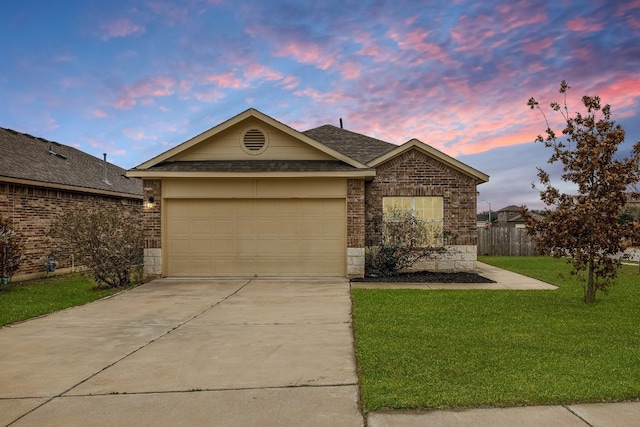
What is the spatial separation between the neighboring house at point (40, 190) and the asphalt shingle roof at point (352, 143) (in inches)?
348

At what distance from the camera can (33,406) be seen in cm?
420

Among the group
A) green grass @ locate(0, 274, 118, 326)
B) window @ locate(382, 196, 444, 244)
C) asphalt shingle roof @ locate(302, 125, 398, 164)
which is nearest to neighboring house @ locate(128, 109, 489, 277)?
window @ locate(382, 196, 444, 244)

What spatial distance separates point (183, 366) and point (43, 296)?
750 cm

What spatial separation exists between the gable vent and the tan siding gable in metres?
0.10

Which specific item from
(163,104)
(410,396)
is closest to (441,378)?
(410,396)

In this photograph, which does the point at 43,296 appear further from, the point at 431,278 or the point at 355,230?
the point at 431,278

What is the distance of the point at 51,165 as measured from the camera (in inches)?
659

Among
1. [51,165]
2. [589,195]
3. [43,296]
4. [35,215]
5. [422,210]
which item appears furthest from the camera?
[51,165]

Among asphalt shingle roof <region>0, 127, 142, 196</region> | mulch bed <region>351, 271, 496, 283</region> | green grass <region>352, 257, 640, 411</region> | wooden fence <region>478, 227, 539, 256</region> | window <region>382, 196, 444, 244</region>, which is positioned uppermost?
asphalt shingle roof <region>0, 127, 142, 196</region>

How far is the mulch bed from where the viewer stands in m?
12.9

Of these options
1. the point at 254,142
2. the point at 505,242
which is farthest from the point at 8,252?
the point at 505,242

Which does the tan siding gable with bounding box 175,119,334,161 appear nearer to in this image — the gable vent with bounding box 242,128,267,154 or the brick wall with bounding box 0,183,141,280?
the gable vent with bounding box 242,128,267,154

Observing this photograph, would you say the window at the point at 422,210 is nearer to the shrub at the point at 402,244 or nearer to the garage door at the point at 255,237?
the shrub at the point at 402,244

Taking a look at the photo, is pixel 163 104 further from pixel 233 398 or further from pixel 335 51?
pixel 233 398
